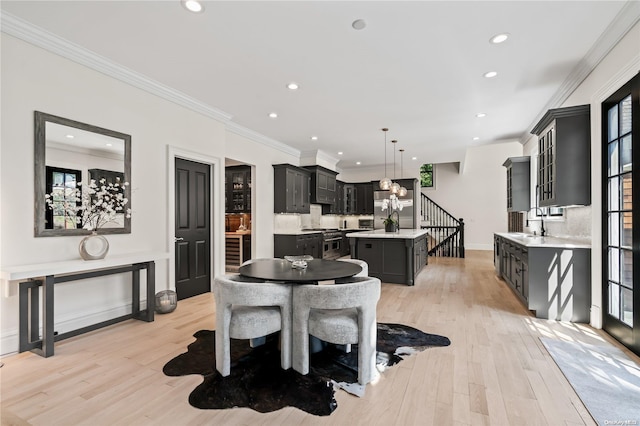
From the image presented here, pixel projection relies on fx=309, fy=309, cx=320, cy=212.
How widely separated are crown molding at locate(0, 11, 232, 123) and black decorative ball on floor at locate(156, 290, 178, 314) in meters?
2.59

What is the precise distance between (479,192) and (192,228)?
425 inches

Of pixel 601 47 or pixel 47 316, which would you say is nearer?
pixel 47 316

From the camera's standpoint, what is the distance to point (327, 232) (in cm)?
825

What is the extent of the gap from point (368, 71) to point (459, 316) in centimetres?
318

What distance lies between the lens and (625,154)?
9.70 feet

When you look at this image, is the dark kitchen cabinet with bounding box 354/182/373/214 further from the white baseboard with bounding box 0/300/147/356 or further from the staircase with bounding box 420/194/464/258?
the white baseboard with bounding box 0/300/147/356

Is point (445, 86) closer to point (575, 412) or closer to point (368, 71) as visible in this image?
point (368, 71)

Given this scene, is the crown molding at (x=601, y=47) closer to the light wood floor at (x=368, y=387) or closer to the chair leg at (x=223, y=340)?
the light wood floor at (x=368, y=387)

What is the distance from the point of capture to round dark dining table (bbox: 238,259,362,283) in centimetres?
Answer: 245

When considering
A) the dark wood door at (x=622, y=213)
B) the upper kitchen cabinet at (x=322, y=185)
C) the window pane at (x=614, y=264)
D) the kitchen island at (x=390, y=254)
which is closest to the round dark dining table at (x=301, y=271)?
the dark wood door at (x=622, y=213)

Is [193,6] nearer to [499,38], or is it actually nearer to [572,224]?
[499,38]

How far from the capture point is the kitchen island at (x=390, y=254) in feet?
18.2

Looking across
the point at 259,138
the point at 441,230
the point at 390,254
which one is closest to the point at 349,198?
the point at 441,230

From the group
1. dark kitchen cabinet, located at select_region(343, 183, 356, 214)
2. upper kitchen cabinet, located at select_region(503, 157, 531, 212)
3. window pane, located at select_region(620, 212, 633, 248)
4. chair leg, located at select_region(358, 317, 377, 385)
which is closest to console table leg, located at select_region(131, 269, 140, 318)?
chair leg, located at select_region(358, 317, 377, 385)
